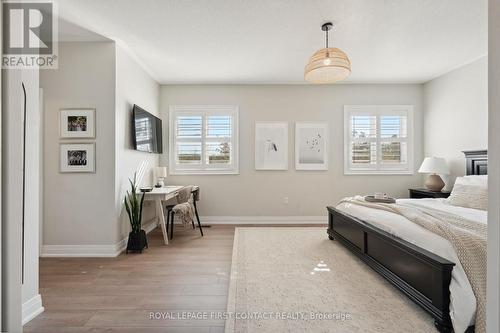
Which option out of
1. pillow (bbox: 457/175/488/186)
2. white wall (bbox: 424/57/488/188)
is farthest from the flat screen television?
white wall (bbox: 424/57/488/188)

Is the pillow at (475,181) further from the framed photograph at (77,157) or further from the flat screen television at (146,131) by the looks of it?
the framed photograph at (77,157)

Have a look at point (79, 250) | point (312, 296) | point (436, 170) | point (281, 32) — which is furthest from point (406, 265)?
point (79, 250)

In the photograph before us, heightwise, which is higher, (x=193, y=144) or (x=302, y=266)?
(x=193, y=144)

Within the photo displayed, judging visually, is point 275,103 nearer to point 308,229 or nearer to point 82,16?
point 308,229

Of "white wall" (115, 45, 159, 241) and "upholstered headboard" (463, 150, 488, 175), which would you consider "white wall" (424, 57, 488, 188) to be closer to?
"upholstered headboard" (463, 150, 488, 175)

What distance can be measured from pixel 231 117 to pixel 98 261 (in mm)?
3281

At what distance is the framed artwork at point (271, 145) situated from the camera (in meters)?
5.11

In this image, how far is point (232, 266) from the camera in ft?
9.48

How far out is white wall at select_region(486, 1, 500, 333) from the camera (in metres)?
0.82

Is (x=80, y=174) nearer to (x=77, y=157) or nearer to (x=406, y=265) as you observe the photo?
(x=77, y=157)

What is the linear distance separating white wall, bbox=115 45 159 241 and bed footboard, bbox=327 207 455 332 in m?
3.00

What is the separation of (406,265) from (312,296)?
818 millimetres

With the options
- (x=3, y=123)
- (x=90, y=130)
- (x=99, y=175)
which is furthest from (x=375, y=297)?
(x=90, y=130)

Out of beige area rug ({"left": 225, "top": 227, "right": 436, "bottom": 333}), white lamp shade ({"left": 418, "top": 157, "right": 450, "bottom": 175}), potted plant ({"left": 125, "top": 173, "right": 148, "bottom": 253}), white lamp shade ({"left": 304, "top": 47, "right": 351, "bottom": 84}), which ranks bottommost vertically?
beige area rug ({"left": 225, "top": 227, "right": 436, "bottom": 333})
